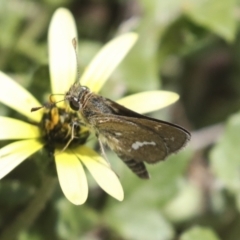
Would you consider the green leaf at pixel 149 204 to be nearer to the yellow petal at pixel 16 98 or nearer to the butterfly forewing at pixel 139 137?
the butterfly forewing at pixel 139 137

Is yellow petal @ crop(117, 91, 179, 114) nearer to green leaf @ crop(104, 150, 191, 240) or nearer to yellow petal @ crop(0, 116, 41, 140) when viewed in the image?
yellow petal @ crop(0, 116, 41, 140)

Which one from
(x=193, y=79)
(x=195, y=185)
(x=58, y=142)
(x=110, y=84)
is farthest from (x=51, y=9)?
(x=58, y=142)

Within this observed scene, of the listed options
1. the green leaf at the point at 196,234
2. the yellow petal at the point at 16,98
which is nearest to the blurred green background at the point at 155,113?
A: the green leaf at the point at 196,234

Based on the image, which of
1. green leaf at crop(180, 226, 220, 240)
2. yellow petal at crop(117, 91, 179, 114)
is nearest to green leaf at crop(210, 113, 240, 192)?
green leaf at crop(180, 226, 220, 240)

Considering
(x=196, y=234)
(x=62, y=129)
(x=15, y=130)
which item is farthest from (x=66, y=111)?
(x=196, y=234)

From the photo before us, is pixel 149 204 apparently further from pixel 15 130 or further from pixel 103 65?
pixel 15 130

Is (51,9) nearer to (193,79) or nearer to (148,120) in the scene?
(193,79)
